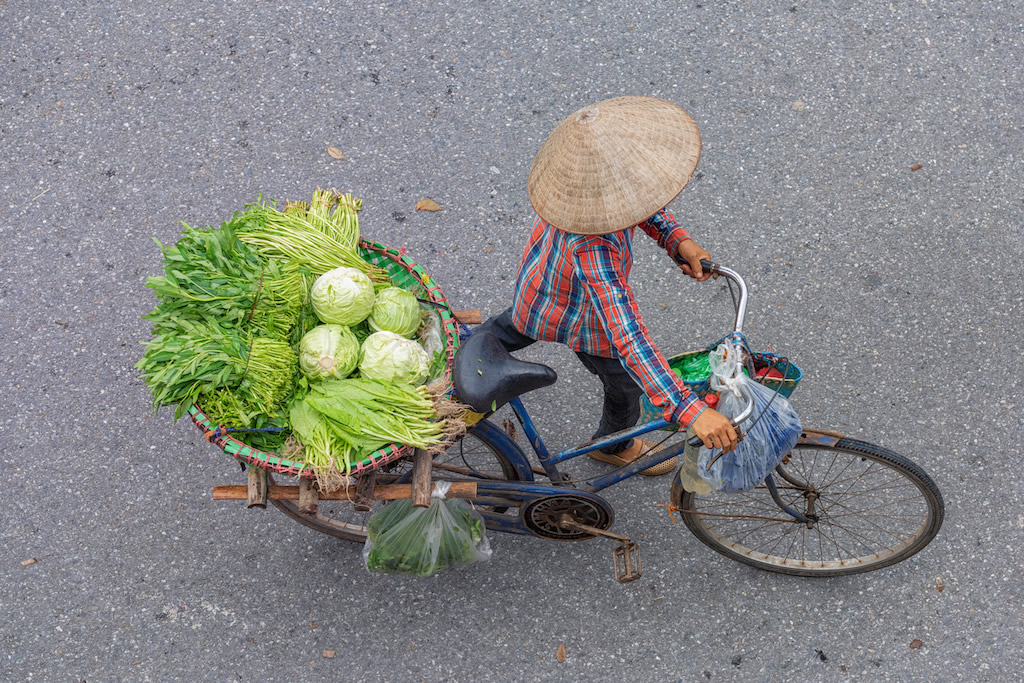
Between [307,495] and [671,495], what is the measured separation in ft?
4.46

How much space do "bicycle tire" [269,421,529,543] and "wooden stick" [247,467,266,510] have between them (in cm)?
37

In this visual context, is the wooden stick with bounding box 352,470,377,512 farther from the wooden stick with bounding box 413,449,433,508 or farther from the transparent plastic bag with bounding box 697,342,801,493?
the transparent plastic bag with bounding box 697,342,801,493

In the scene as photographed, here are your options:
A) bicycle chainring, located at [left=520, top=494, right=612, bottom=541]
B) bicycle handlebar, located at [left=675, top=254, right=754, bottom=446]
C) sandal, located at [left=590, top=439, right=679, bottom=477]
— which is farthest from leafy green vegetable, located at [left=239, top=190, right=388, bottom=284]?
sandal, located at [left=590, top=439, right=679, bottom=477]

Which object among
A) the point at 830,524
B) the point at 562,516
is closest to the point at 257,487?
the point at 562,516

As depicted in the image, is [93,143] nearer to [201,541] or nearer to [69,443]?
[69,443]

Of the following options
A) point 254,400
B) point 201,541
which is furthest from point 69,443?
point 254,400

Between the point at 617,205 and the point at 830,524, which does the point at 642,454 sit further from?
the point at 617,205

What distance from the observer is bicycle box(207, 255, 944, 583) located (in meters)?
2.56

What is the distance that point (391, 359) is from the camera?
2.54 metres

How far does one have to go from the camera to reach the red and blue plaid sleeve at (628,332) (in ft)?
7.73

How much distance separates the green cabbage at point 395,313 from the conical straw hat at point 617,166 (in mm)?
649

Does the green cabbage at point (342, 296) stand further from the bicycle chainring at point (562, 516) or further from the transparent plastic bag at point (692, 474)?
the transparent plastic bag at point (692, 474)

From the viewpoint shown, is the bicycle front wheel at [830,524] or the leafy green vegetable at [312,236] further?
the bicycle front wheel at [830,524]

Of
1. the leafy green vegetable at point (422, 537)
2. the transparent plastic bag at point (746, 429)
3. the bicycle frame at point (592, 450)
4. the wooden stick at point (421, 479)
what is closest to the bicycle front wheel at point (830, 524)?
the bicycle frame at point (592, 450)
